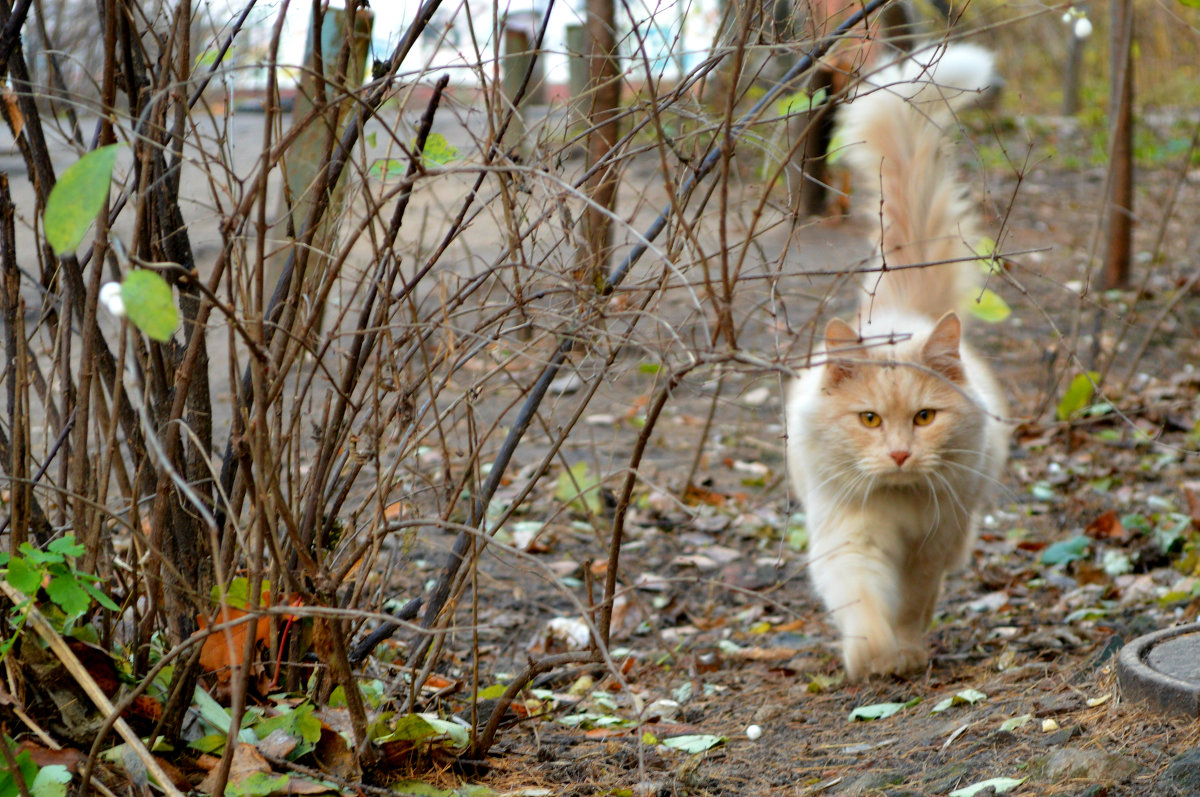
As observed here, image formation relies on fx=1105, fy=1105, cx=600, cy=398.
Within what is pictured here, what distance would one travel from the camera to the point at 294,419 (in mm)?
2129

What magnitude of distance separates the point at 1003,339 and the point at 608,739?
222 inches

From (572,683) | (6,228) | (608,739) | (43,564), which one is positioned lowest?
(572,683)

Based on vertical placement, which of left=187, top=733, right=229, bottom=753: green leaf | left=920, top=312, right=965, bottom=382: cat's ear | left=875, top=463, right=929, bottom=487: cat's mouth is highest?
left=920, top=312, right=965, bottom=382: cat's ear

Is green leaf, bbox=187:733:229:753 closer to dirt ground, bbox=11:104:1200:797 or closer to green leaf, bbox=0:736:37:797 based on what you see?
green leaf, bbox=0:736:37:797

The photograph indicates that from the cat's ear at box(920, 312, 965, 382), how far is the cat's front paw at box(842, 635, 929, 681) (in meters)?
0.82

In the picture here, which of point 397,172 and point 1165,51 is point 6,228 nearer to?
point 397,172

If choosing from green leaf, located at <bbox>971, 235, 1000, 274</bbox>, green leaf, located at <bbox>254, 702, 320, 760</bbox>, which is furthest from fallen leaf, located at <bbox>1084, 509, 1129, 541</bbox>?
green leaf, located at <bbox>254, 702, 320, 760</bbox>

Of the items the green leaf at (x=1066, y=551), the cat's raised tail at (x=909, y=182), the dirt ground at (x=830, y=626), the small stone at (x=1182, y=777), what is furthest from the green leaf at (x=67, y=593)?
the green leaf at (x=1066, y=551)

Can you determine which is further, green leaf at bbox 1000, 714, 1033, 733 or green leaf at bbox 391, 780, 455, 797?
green leaf at bbox 1000, 714, 1033, 733

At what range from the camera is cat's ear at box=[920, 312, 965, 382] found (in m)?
3.32

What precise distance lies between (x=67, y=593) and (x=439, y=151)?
1.15 m

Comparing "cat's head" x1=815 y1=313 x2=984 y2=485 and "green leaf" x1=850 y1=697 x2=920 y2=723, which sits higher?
"cat's head" x1=815 y1=313 x2=984 y2=485

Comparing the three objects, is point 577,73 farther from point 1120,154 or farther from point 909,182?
point 1120,154

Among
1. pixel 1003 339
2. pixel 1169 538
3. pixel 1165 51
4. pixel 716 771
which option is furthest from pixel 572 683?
pixel 1165 51
